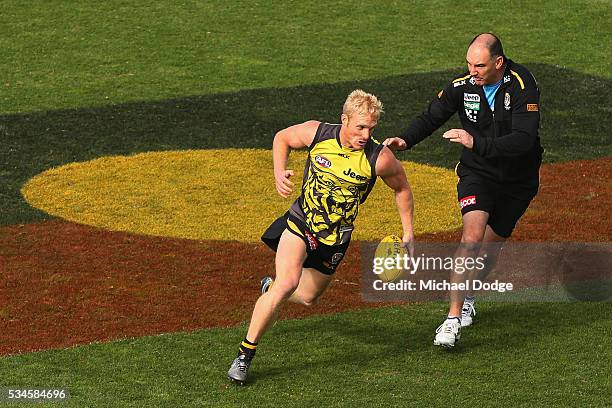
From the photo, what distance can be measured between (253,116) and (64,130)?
2821 mm

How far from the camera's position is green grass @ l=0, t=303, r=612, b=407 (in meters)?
9.88

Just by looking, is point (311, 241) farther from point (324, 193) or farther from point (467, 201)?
point (467, 201)

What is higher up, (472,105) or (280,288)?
(472,105)

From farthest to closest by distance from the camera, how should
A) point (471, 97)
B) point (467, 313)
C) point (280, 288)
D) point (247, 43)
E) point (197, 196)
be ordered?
point (247, 43)
point (197, 196)
point (467, 313)
point (471, 97)
point (280, 288)

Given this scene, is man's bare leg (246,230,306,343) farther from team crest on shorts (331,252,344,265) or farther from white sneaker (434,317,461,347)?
white sneaker (434,317,461,347)

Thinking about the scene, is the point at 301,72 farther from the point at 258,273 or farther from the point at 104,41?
the point at 258,273

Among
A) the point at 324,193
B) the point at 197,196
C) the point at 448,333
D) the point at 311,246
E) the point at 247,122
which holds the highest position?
the point at 324,193

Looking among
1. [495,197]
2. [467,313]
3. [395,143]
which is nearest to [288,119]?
[467,313]

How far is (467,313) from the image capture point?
11781 mm

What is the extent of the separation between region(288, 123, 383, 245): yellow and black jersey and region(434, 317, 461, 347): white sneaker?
1.24m

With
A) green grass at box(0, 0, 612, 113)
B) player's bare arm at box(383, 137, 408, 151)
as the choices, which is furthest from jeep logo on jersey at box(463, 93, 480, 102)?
green grass at box(0, 0, 612, 113)

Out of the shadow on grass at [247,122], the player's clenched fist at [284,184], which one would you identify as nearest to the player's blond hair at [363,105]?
the player's clenched fist at [284,184]

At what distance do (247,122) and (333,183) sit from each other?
30.2 ft

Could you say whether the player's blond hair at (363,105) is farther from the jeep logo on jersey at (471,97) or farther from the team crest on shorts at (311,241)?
the jeep logo on jersey at (471,97)
